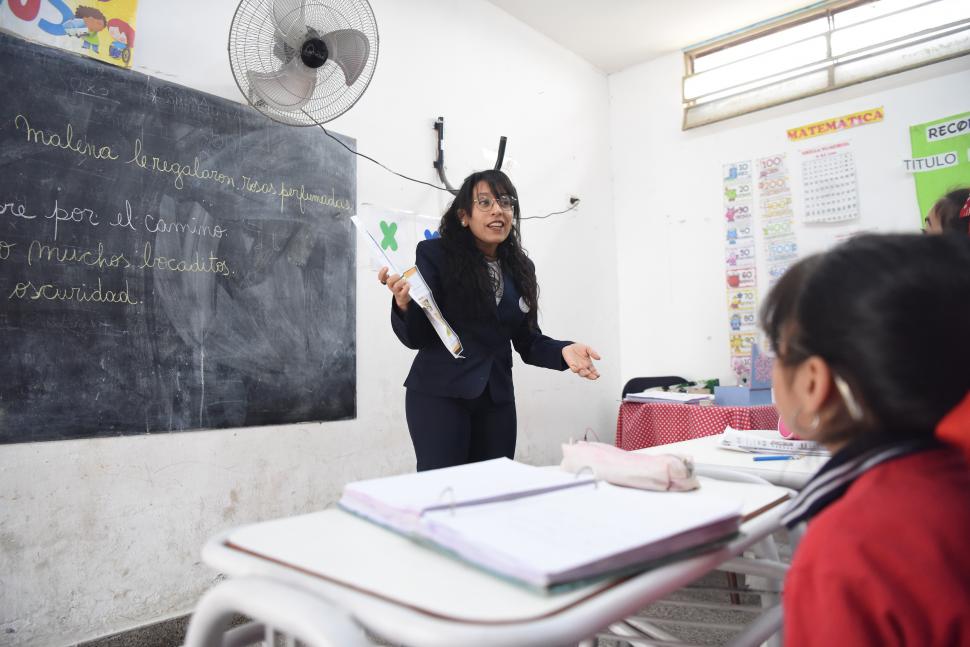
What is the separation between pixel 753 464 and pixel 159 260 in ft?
5.98

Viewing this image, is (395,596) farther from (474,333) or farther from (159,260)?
(159,260)

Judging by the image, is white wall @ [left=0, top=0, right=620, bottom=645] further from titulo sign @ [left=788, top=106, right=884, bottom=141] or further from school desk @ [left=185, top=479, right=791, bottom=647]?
school desk @ [left=185, top=479, right=791, bottom=647]

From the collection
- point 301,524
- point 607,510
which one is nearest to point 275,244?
point 301,524

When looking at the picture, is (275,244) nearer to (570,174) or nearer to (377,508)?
(377,508)

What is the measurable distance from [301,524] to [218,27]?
2.17m

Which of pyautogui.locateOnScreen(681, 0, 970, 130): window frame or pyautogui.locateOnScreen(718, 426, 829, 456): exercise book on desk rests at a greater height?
pyautogui.locateOnScreen(681, 0, 970, 130): window frame

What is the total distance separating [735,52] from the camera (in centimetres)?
382

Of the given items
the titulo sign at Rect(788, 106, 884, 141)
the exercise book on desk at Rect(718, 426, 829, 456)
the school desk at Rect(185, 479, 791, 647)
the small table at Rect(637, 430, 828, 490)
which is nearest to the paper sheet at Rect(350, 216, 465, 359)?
the small table at Rect(637, 430, 828, 490)

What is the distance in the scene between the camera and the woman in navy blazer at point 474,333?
168 centimetres

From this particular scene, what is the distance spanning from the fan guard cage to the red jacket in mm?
1902

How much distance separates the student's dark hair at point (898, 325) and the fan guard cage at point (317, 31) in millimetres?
1795

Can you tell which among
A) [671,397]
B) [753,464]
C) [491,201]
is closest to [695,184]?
[671,397]

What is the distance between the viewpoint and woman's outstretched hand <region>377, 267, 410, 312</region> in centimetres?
151

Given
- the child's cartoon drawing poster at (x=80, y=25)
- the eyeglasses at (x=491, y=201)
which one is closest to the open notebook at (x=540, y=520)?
the eyeglasses at (x=491, y=201)
